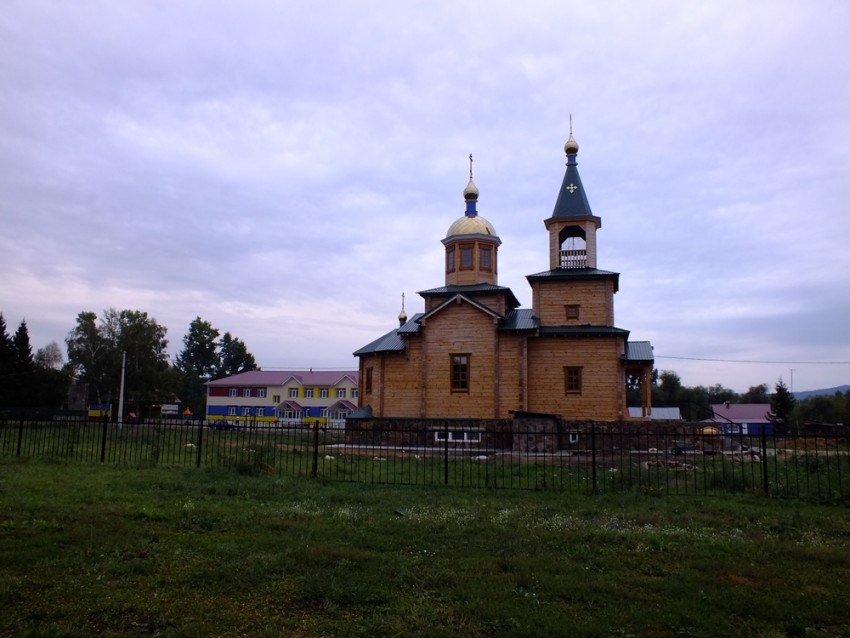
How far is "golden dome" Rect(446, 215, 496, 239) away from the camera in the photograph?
3071 cm

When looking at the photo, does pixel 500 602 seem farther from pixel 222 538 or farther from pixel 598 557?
pixel 222 538

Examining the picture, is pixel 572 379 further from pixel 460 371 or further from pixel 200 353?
pixel 200 353

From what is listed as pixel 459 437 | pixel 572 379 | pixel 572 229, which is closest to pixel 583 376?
pixel 572 379

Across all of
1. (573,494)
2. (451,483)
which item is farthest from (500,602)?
(451,483)

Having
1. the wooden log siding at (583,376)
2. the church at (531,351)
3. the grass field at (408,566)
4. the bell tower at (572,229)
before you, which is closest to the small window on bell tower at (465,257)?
the church at (531,351)

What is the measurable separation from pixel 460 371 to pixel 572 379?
478cm

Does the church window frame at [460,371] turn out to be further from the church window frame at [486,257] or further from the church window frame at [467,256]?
the church window frame at [486,257]

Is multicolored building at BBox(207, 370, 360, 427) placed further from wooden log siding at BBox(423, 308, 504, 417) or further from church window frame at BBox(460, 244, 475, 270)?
wooden log siding at BBox(423, 308, 504, 417)

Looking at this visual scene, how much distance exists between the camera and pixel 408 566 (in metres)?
Answer: 6.46

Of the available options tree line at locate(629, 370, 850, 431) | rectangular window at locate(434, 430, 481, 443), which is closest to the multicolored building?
tree line at locate(629, 370, 850, 431)

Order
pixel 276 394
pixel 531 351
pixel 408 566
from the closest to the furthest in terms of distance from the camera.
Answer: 1. pixel 408 566
2. pixel 531 351
3. pixel 276 394

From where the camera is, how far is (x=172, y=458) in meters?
16.4

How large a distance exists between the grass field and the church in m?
15.3

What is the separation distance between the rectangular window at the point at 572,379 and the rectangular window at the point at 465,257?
7399 mm
